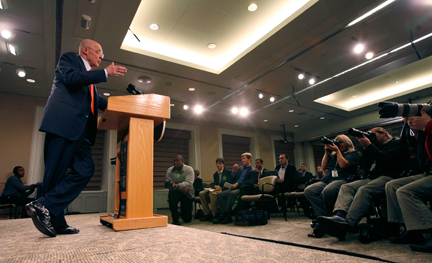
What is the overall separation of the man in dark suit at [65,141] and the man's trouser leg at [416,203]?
2.16 m

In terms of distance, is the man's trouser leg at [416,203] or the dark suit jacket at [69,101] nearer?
the dark suit jacket at [69,101]

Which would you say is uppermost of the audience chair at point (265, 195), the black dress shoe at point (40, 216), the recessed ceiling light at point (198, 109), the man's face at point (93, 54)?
the recessed ceiling light at point (198, 109)

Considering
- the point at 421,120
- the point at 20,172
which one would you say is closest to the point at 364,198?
the point at 421,120

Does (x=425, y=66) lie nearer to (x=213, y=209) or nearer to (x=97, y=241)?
(x=213, y=209)

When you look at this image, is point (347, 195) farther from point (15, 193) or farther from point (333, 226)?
point (15, 193)

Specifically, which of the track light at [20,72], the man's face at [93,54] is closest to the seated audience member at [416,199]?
the man's face at [93,54]

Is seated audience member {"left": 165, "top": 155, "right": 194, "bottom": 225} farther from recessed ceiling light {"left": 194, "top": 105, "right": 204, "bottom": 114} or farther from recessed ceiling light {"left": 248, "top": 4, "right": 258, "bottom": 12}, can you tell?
recessed ceiling light {"left": 194, "top": 105, "right": 204, "bottom": 114}

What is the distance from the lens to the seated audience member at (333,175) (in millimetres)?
2561

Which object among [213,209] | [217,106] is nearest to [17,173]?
[213,209]

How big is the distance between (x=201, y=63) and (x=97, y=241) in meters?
4.43

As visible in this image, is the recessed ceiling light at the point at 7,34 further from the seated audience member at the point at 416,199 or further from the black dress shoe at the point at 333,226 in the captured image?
the seated audience member at the point at 416,199

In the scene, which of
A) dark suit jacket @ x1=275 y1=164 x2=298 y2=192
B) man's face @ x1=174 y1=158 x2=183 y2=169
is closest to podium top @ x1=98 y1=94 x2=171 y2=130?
man's face @ x1=174 y1=158 x2=183 y2=169

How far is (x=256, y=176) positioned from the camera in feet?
13.9

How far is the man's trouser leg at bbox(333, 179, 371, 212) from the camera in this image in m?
2.10
